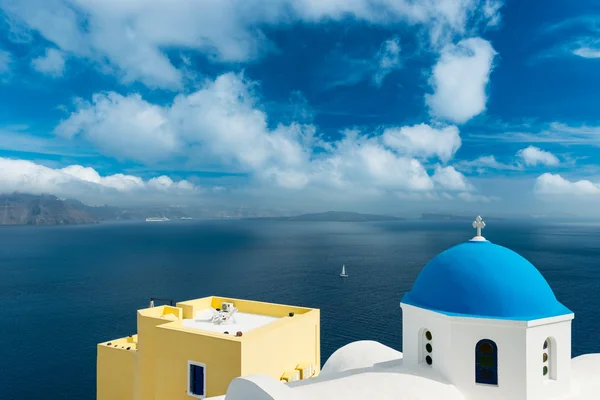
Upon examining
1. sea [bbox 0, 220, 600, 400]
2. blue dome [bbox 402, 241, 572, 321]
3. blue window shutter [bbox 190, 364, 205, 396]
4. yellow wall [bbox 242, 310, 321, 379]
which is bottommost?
sea [bbox 0, 220, 600, 400]

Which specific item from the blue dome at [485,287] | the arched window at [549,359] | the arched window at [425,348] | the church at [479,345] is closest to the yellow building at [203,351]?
the church at [479,345]

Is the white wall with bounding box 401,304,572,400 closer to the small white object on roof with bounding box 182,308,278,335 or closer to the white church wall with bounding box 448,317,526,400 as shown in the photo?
the white church wall with bounding box 448,317,526,400

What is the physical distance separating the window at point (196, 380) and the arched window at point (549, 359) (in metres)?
11.6

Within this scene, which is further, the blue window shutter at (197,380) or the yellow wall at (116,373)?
the yellow wall at (116,373)

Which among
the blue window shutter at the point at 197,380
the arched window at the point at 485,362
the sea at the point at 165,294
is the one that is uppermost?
the arched window at the point at 485,362

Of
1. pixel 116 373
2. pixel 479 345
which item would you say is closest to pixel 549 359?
pixel 479 345

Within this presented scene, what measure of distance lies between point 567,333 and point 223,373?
11297 millimetres

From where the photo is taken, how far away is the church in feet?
30.8

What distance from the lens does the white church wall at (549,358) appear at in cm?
946

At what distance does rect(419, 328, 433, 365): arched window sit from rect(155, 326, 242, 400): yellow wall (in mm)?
7005

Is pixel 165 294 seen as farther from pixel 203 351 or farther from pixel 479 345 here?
pixel 479 345

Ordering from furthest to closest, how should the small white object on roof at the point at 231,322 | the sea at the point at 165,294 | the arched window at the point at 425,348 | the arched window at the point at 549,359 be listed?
1. the sea at the point at 165,294
2. the small white object on roof at the point at 231,322
3. the arched window at the point at 425,348
4. the arched window at the point at 549,359

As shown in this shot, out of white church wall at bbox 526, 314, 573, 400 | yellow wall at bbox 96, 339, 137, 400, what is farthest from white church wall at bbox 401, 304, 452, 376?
yellow wall at bbox 96, 339, 137, 400

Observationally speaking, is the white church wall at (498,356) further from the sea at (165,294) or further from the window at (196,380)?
the sea at (165,294)
